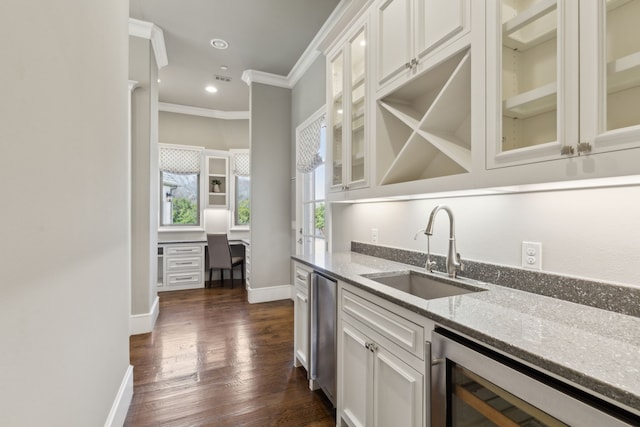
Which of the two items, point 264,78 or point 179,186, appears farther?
point 179,186

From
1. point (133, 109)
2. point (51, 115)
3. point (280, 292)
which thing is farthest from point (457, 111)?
point (280, 292)

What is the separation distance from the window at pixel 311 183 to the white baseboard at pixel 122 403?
2042 millimetres

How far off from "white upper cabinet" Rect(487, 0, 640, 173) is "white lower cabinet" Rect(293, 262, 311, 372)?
149 cm

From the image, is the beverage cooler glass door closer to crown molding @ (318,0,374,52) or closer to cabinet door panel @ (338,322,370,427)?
cabinet door panel @ (338,322,370,427)

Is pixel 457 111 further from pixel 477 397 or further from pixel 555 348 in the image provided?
pixel 477 397

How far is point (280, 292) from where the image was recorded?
14.4ft

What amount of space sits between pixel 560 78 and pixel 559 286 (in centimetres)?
81

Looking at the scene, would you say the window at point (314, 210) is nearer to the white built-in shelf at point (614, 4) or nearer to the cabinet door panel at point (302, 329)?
the cabinet door panel at point (302, 329)

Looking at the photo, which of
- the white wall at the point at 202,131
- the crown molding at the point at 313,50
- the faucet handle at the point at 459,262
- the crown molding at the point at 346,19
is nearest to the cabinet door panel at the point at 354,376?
the faucet handle at the point at 459,262

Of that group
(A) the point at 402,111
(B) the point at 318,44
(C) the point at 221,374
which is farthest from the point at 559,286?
(B) the point at 318,44

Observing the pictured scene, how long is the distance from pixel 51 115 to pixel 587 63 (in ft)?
5.67

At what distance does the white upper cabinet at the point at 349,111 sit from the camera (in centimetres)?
207

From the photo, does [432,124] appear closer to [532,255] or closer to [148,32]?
[532,255]

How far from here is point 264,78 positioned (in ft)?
13.9
